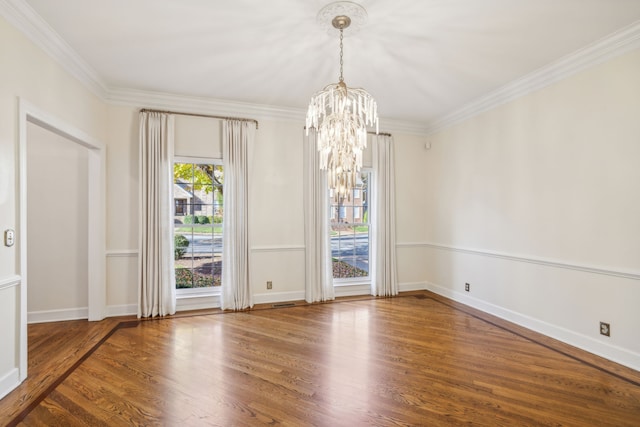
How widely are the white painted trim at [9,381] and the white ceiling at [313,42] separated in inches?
111

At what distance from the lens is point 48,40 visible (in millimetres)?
2828

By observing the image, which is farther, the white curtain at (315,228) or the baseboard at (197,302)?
the white curtain at (315,228)

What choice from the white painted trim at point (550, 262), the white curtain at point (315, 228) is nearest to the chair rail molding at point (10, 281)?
the white curtain at point (315, 228)

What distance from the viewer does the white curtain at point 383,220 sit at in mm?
5211

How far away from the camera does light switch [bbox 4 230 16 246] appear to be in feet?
7.87

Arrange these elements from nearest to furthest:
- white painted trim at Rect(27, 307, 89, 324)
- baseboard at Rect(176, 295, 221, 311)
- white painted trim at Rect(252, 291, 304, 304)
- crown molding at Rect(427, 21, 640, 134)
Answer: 1. crown molding at Rect(427, 21, 640, 134)
2. white painted trim at Rect(27, 307, 89, 324)
3. baseboard at Rect(176, 295, 221, 311)
4. white painted trim at Rect(252, 291, 304, 304)

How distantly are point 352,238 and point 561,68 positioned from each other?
135 inches

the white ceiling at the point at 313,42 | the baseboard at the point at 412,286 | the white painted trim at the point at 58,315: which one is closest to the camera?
the white ceiling at the point at 313,42

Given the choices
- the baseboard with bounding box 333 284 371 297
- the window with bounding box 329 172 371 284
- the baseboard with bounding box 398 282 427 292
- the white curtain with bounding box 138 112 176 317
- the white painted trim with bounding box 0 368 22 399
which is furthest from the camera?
the baseboard with bounding box 398 282 427 292

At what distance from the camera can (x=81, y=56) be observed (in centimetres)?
324

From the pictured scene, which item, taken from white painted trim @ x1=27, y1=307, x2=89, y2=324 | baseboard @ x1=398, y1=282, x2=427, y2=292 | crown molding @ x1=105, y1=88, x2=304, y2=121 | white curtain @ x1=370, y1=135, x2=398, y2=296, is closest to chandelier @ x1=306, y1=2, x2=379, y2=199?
crown molding @ x1=105, y1=88, x2=304, y2=121

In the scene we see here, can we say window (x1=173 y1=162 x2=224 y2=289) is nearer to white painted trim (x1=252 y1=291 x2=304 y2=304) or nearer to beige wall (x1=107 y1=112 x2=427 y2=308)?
beige wall (x1=107 y1=112 x2=427 y2=308)

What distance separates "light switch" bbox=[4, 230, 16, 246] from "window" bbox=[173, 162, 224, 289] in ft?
6.82

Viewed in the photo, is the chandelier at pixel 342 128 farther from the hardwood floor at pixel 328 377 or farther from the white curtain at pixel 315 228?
the white curtain at pixel 315 228
